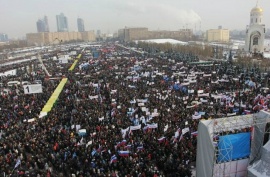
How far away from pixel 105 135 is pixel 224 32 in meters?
136

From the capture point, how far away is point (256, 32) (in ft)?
161

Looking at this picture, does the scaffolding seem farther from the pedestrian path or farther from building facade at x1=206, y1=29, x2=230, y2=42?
building facade at x1=206, y1=29, x2=230, y2=42

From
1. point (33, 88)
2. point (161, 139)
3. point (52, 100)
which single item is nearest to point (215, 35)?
point (52, 100)

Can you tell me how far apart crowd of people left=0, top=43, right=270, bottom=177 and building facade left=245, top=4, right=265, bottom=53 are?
92.2 feet

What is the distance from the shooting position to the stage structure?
28.7ft

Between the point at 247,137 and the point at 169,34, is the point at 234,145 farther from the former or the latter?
the point at 169,34

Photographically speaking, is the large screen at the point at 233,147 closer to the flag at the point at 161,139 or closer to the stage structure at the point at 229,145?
the stage structure at the point at 229,145

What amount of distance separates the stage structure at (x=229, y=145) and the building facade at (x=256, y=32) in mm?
45113

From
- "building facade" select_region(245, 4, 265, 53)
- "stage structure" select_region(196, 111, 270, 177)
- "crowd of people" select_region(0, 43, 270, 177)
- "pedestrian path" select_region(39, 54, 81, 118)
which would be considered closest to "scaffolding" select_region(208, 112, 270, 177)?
"stage structure" select_region(196, 111, 270, 177)

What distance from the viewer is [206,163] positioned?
29.4 feet

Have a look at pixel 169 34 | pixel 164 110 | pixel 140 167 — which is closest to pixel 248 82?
pixel 164 110

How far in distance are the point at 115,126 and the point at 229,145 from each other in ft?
24.0

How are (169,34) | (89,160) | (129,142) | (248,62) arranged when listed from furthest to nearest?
1. (169,34)
2. (248,62)
3. (129,142)
4. (89,160)

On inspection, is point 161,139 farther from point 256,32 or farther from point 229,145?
point 256,32
